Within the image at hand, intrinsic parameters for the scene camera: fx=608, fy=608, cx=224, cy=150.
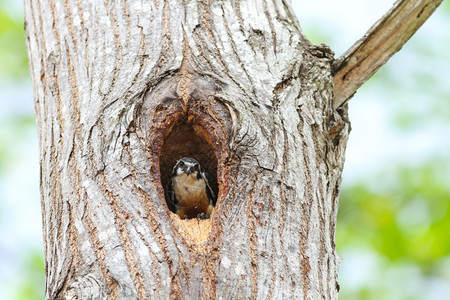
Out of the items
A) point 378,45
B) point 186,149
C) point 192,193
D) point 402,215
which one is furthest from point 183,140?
point 402,215

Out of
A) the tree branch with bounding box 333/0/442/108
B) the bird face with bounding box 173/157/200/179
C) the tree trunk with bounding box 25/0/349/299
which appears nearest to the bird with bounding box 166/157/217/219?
the bird face with bounding box 173/157/200/179

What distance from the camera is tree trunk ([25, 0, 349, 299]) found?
2791mm

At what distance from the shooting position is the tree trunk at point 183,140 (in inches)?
110

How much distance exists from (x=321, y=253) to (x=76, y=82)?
170cm

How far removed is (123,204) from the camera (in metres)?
2.98

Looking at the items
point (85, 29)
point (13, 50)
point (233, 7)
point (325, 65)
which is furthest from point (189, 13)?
point (13, 50)

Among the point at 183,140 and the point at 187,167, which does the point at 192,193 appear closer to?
the point at 187,167

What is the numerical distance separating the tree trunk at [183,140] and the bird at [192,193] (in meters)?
1.03

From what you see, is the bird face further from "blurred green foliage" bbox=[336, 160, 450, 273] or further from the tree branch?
"blurred green foliage" bbox=[336, 160, 450, 273]

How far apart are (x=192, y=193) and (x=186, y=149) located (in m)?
0.99

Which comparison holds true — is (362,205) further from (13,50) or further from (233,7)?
(13,50)

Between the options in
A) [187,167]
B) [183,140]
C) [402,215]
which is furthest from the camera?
[402,215]

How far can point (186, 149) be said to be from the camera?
434cm

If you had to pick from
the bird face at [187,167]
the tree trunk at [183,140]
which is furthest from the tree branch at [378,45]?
the bird face at [187,167]
